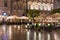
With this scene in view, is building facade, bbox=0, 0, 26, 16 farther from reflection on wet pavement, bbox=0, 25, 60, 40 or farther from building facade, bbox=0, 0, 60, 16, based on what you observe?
reflection on wet pavement, bbox=0, 25, 60, 40

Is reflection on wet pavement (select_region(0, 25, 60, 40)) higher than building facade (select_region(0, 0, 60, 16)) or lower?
lower

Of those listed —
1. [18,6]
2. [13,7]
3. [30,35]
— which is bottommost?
[30,35]

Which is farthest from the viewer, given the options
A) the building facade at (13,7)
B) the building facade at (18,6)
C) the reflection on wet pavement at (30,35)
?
the building facade at (18,6)

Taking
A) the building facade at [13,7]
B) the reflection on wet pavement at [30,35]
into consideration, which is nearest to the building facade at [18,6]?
the building facade at [13,7]

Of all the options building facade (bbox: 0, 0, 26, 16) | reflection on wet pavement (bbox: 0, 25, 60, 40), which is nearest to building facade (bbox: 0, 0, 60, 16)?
building facade (bbox: 0, 0, 26, 16)

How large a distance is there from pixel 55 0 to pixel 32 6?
28.0 ft

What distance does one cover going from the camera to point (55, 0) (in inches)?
2261

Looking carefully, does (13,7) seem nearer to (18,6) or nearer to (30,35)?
(18,6)

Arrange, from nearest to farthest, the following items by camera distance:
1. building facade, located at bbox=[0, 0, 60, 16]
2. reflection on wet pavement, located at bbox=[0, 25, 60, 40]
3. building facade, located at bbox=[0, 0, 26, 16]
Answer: reflection on wet pavement, located at bbox=[0, 25, 60, 40]
building facade, located at bbox=[0, 0, 26, 16]
building facade, located at bbox=[0, 0, 60, 16]

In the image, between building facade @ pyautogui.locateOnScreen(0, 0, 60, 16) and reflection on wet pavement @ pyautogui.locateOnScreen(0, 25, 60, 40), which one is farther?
building facade @ pyautogui.locateOnScreen(0, 0, 60, 16)

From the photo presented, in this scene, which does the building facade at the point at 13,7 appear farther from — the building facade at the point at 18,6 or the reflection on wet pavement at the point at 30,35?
the reflection on wet pavement at the point at 30,35

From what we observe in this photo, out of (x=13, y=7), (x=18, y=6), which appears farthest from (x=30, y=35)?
(x=18, y=6)

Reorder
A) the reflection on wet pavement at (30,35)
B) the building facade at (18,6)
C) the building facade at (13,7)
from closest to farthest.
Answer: the reflection on wet pavement at (30,35) < the building facade at (13,7) < the building facade at (18,6)

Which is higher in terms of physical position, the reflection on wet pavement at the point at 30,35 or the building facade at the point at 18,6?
the building facade at the point at 18,6
